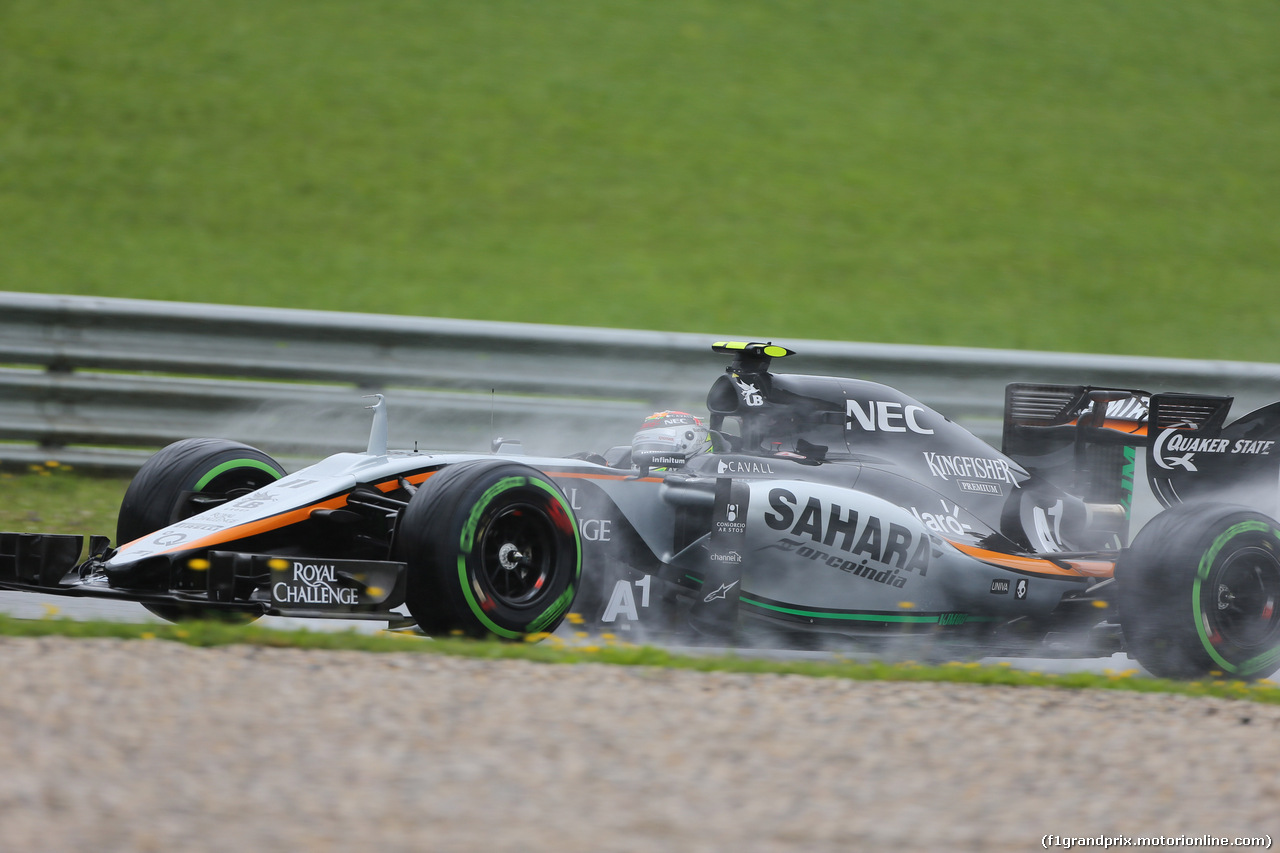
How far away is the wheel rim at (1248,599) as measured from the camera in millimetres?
5660

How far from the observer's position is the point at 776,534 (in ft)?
18.2

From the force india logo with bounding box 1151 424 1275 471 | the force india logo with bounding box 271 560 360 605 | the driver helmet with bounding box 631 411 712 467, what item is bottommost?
the force india logo with bounding box 271 560 360 605

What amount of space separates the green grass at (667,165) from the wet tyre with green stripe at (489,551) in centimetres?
704

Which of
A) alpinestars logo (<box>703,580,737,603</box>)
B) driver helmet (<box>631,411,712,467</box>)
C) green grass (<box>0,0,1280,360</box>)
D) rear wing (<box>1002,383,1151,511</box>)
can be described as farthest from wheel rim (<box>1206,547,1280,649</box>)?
green grass (<box>0,0,1280,360</box>)

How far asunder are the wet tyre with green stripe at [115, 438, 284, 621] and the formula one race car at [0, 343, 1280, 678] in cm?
1

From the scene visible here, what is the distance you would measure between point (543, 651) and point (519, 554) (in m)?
0.50

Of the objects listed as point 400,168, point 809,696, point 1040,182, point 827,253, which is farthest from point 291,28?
point 809,696

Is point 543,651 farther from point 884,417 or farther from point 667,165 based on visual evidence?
point 667,165

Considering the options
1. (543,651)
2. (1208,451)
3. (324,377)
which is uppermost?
(324,377)

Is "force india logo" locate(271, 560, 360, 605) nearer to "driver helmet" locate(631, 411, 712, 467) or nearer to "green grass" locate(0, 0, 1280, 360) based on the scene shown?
"driver helmet" locate(631, 411, 712, 467)

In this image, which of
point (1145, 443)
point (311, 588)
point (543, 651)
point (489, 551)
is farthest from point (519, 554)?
point (1145, 443)

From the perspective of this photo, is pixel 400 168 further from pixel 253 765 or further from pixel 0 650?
pixel 253 765

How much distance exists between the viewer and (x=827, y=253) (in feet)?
43.1

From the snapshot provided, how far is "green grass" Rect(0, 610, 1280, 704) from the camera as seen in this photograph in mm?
4367
